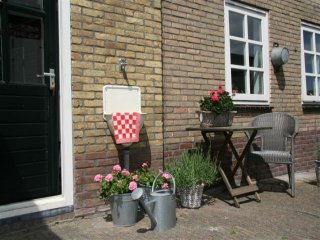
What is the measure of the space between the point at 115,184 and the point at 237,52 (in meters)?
3.32

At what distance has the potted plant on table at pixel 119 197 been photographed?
13.1 ft

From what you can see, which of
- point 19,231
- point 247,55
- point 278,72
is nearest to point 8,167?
point 19,231

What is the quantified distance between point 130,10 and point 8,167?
7.27 feet

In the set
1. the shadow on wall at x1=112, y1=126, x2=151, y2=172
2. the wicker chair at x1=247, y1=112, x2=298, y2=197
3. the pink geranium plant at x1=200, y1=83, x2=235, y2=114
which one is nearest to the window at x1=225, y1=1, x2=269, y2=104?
the wicker chair at x1=247, y1=112, x2=298, y2=197

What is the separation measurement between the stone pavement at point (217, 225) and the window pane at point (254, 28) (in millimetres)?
2800

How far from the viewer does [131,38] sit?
4727 mm

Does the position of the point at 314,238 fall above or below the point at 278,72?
below

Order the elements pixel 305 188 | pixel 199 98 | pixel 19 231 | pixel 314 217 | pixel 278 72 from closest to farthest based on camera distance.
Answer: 1. pixel 19 231
2. pixel 314 217
3. pixel 199 98
4. pixel 305 188
5. pixel 278 72

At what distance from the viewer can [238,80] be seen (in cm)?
635

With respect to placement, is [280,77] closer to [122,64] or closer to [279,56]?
[279,56]

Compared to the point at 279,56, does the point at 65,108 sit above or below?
below

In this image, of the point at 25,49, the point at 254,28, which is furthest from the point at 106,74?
the point at 254,28

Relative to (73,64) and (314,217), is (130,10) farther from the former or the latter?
(314,217)

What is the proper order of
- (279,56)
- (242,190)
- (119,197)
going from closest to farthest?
(119,197)
(242,190)
(279,56)
